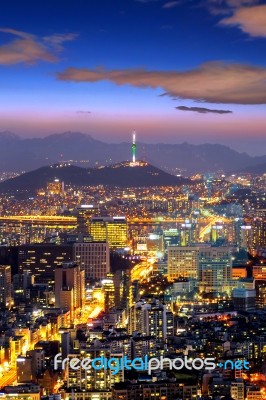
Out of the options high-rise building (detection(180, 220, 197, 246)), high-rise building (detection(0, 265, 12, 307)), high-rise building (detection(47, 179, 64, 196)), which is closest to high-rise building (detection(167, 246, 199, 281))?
high-rise building (detection(180, 220, 197, 246))

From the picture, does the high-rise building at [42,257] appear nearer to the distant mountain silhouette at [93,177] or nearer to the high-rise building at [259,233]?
the high-rise building at [259,233]

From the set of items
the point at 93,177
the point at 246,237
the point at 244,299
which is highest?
the point at 93,177

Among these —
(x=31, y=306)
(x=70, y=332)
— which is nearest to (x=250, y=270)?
(x=31, y=306)

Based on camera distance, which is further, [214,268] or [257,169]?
[257,169]

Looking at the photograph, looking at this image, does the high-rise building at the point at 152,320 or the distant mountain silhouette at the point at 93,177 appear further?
the distant mountain silhouette at the point at 93,177

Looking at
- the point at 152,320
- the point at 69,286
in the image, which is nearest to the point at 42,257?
the point at 69,286

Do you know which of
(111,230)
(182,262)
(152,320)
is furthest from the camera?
(111,230)

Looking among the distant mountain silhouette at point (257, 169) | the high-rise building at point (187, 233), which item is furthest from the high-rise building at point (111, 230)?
the distant mountain silhouette at point (257, 169)

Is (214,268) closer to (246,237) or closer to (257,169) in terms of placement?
(246,237)

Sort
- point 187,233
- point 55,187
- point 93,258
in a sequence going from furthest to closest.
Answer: point 55,187 → point 187,233 → point 93,258
